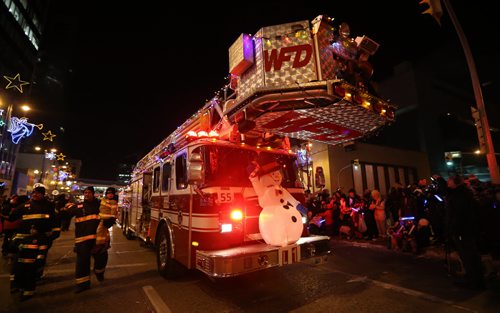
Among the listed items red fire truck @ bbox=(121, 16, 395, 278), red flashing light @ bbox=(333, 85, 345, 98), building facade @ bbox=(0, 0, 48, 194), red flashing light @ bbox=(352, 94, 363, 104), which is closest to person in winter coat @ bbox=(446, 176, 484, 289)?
red fire truck @ bbox=(121, 16, 395, 278)

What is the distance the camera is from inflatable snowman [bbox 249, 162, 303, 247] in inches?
169

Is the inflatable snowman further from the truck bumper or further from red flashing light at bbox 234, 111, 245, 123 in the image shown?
red flashing light at bbox 234, 111, 245, 123

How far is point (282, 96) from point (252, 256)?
2.37 metres

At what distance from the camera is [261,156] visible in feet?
17.6

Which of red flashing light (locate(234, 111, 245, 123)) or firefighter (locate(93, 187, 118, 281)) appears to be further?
firefighter (locate(93, 187, 118, 281))

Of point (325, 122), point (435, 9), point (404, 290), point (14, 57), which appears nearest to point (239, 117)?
point (325, 122)

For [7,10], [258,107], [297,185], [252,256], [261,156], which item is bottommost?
[252,256]

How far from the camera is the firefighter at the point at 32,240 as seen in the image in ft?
14.6

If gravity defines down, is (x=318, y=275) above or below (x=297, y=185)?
below

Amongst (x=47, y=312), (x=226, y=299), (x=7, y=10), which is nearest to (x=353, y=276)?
(x=226, y=299)

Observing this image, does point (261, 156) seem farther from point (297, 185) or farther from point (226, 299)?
point (226, 299)

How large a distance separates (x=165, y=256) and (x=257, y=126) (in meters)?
3.24

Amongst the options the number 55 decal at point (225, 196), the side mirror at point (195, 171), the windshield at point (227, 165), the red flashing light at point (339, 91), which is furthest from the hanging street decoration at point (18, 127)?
the red flashing light at point (339, 91)

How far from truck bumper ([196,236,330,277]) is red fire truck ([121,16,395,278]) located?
13mm
